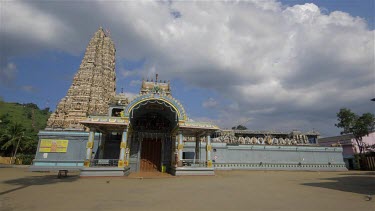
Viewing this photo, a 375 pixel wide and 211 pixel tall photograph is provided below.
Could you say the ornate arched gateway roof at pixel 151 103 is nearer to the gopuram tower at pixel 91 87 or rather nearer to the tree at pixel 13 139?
the gopuram tower at pixel 91 87

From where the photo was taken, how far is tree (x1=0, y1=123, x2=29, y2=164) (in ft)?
125

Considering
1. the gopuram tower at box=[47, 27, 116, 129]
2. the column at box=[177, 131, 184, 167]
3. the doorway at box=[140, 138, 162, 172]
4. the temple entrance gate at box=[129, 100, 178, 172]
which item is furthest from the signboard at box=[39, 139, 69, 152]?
the gopuram tower at box=[47, 27, 116, 129]

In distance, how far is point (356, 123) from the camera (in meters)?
33.2

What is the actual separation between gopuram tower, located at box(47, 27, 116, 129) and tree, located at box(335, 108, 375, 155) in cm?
4103

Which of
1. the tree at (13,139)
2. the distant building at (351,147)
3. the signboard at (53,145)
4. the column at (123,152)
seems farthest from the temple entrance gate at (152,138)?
the tree at (13,139)

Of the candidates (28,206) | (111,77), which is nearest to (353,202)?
(28,206)

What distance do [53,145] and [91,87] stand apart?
1065 inches

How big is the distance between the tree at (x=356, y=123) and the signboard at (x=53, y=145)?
39480mm

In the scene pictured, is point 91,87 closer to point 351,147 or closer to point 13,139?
point 13,139

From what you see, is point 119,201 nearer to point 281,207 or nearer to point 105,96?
point 281,207

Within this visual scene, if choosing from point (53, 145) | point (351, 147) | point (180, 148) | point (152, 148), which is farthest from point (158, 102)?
point (351, 147)

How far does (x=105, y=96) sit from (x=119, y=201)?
143 feet

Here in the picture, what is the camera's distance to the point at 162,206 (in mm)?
6781

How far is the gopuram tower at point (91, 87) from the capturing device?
4253 cm
